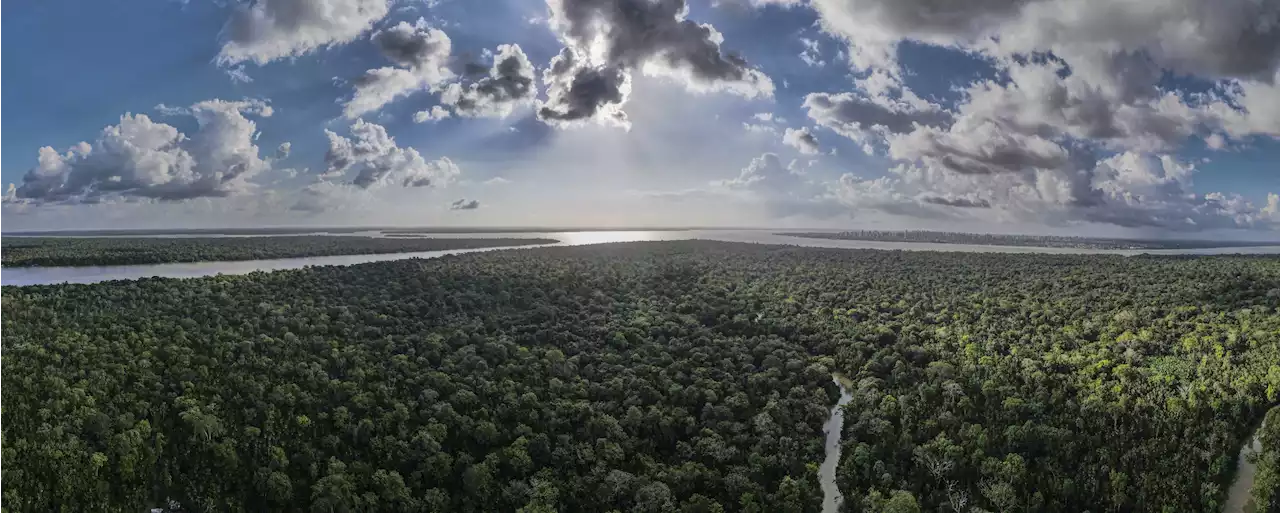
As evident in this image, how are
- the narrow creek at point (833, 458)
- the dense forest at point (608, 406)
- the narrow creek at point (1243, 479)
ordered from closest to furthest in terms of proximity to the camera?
the dense forest at point (608, 406) → the narrow creek at point (1243, 479) → the narrow creek at point (833, 458)

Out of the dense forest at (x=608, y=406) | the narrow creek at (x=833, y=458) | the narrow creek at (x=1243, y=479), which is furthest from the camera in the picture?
the narrow creek at (x=833, y=458)

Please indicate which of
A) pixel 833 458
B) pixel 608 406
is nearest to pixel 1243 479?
pixel 833 458

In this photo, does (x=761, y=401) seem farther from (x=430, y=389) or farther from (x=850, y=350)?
(x=430, y=389)

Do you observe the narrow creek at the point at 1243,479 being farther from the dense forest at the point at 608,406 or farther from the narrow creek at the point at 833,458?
the narrow creek at the point at 833,458

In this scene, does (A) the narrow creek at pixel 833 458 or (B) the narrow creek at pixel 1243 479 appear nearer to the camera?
(B) the narrow creek at pixel 1243 479

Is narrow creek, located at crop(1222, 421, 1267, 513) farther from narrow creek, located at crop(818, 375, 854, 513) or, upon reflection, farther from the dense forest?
narrow creek, located at crop(818, 375, 854, 513)

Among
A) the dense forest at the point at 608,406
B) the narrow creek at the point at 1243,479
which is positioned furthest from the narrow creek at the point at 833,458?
the narrow creek at the point at 1243,479
